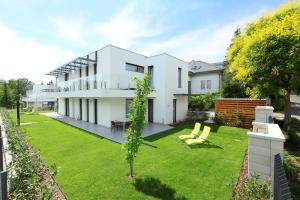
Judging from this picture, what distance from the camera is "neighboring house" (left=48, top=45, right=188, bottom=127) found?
16.8 m

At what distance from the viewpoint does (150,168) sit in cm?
789

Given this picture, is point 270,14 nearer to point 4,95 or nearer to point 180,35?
point 180,35

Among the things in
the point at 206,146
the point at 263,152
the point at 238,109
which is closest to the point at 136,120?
the point at 263,152

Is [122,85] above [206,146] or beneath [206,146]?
above

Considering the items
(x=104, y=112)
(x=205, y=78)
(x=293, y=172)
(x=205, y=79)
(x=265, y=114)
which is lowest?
(x=293, y=172)

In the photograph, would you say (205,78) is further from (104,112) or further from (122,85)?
(104,112)

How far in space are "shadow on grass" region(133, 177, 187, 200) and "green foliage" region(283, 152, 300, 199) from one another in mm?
3502

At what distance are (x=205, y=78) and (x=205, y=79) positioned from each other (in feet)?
0.58

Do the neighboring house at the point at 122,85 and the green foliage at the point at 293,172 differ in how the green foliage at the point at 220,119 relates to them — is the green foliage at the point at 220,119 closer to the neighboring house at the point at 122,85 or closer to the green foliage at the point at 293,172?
the neighboring house at the point at 122,85

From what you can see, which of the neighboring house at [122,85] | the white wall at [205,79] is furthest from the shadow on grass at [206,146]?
the white wall at [205,79]

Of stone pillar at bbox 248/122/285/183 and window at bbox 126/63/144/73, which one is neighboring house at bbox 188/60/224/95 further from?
stone pillar at bbox 248/122/285/183

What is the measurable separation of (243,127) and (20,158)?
50.4 ft

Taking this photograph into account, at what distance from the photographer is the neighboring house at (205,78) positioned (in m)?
31.7

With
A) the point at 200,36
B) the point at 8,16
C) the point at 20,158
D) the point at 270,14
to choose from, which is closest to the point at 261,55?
the point at 270,14
